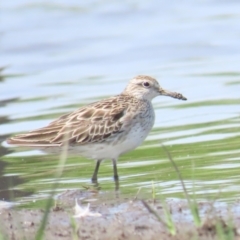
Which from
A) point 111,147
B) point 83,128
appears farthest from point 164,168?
point 83,128

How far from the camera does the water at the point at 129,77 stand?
9.23 meters

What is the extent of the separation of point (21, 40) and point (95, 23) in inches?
77.9

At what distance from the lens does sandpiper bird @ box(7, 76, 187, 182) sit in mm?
9370

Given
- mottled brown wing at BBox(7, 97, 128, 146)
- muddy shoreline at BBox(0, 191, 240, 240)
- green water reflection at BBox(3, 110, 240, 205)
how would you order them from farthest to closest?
mottled brown wing at BBox(7, 97, 128, 146) < green water reflection at BBox(3, 110, 240, 205) < muddy shoreline at BBox(0, 191, 240, 240)

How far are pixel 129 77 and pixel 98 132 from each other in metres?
5.45

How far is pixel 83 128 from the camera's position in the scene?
954 cm

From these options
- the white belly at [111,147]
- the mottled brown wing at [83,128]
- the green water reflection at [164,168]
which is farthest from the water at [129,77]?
the mottled brown wing at [83,128]

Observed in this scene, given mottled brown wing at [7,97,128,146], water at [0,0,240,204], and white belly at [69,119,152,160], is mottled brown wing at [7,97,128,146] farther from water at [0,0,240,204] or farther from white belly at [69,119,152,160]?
water at [0,0,240,204]

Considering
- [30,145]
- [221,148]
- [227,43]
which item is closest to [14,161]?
[30,145]

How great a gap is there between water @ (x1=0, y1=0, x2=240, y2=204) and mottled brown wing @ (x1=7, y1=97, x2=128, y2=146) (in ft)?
1.24

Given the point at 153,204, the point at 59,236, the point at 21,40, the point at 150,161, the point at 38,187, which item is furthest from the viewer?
the point at 21,40

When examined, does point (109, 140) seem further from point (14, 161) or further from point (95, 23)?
point (95, 23)

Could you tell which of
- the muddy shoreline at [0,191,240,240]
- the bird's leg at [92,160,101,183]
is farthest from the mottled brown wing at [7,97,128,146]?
the muddy shoreline at [0,191,240,240]

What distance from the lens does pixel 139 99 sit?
32.9 ft
